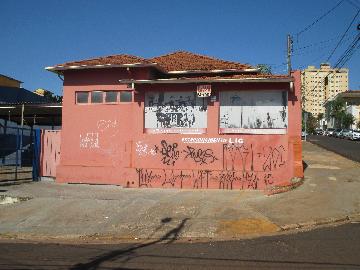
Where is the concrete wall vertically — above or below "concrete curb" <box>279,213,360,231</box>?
above

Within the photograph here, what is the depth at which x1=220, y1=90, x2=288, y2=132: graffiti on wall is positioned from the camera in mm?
14265

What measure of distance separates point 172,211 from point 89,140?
6.17m

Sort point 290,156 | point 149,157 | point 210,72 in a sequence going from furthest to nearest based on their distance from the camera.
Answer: point 210,72 < point 149,157 < point 290,156

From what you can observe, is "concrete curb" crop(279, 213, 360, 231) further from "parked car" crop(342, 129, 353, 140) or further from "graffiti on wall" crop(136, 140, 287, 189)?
"parked car" crop(342, 129, 353, 140)

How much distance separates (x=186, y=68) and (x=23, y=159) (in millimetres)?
10782

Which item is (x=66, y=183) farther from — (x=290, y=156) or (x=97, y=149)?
(x=290, y=156)

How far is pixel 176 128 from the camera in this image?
15.0 meters

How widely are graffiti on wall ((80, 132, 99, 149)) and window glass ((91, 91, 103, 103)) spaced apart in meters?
1.28

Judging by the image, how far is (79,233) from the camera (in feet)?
31.0

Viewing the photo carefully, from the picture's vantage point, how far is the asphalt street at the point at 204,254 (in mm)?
6625

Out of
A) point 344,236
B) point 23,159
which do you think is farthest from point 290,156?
point 23,159

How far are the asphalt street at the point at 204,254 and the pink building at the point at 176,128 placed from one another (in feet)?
18.3

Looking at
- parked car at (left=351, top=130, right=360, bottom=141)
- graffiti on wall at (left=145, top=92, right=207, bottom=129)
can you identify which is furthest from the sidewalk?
parked car at (left=351, top=130, right=360, bottom=141)

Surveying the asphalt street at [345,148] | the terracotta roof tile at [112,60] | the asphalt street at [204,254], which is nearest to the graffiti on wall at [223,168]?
the terracotta roof tile at [112,60]
